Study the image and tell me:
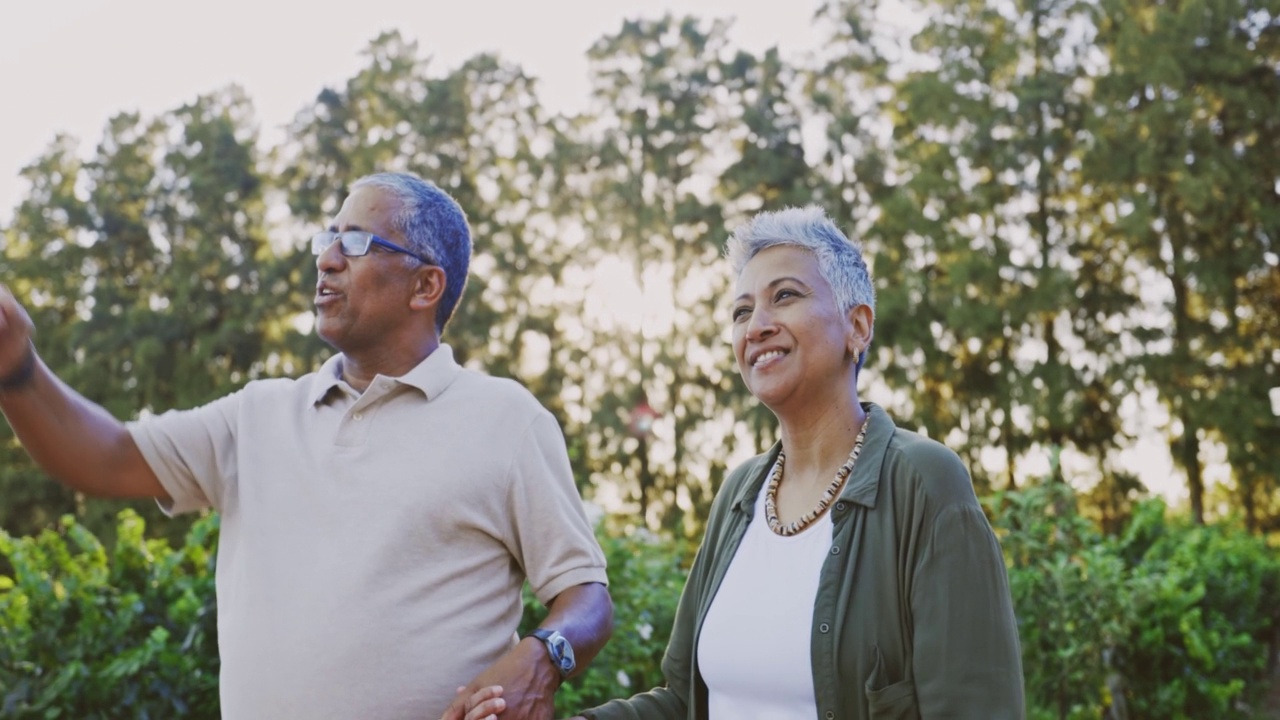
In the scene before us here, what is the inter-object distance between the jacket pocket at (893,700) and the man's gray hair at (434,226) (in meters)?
1.21

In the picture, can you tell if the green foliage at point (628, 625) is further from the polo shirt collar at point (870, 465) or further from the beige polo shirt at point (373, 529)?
the polo shirt collar at point (870, 465)

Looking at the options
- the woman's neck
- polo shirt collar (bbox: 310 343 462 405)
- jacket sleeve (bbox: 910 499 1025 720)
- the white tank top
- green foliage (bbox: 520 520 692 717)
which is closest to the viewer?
jacket sleeve (bbox: 910 499 1025 720)

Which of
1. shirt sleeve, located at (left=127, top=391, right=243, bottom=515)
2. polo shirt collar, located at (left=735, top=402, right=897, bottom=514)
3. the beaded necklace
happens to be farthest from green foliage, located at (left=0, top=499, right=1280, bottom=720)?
polo shirt collar, located at (left=735, top=402, right=897, bottom=514)

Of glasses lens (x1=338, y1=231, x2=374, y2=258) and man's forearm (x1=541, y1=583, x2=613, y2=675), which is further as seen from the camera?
glasses lens (x1=338, y1=231, x2=374, y2=258)

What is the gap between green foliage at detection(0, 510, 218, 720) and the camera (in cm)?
443

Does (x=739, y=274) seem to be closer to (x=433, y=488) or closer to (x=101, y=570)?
(x=433, y=488)

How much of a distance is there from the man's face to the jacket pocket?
1.27m

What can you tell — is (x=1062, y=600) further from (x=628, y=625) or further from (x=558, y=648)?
(x=558, y=648)

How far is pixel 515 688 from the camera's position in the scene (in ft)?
7.93

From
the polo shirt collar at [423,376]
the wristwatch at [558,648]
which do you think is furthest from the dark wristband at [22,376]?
the wristwatch at [558,648]

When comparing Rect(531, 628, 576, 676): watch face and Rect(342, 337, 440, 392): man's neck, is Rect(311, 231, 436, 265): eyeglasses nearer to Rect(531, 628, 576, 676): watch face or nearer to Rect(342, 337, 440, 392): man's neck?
Rect(342, 337, 440, 392): man's neck

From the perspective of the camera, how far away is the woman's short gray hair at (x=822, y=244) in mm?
2516

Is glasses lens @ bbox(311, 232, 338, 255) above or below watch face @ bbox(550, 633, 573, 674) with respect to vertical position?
above

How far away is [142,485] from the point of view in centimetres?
258
